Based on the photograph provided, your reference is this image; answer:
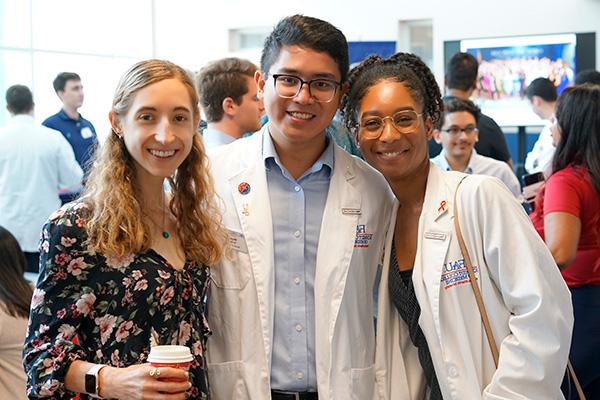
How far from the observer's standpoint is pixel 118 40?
12.0m

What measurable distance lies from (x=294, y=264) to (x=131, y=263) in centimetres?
49

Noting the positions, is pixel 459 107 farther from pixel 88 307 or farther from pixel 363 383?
pixel 88 307

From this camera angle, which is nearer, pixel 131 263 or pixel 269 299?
pixel 131 263

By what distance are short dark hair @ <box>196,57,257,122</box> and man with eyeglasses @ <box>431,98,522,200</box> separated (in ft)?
3.74

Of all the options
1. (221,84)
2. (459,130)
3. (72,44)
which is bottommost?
(459,130)

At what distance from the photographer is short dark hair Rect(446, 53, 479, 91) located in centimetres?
561

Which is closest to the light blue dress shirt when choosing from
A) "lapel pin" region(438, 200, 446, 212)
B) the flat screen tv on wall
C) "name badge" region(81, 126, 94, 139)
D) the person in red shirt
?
"lapel pin" region(438, 200, 446, 212)

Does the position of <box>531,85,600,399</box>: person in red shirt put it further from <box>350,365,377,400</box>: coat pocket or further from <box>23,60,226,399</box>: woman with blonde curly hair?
<box>23,60,226,399</box>: woman with blonde curly hair

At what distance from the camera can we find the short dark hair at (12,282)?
3.50 meters

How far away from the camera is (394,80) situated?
2.41 meters

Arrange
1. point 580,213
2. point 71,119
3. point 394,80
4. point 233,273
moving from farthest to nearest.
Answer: point 71,119 → point 580,213 → point 394,80 → point 233,273

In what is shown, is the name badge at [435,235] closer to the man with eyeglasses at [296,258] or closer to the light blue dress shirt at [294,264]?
the man with eyeglasses at [296,258]

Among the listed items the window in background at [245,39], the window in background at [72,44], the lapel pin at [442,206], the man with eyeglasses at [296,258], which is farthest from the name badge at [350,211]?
the window in background at [245,39]

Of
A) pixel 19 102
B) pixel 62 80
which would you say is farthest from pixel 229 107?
pixel 62 80
